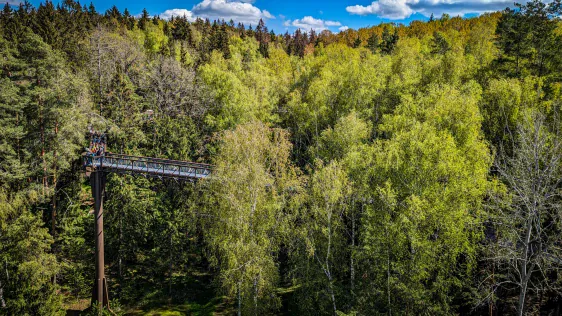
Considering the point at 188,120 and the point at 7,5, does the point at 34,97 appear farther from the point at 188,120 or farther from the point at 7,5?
the point at 7,5

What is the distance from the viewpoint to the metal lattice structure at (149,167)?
23.7 m

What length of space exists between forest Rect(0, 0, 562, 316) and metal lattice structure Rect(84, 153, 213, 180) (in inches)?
57.4

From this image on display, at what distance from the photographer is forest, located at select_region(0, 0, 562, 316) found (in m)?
16.5

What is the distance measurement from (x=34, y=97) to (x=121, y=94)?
666 centimetres

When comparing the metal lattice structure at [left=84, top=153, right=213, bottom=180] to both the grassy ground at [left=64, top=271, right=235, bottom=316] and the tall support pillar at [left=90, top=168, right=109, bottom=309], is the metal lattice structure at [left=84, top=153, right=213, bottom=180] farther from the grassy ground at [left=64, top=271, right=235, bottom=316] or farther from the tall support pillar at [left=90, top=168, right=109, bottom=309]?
the grassy ground at [left=64, top=271, right=235, bottom=316]

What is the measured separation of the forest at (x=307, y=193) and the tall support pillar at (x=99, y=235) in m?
1.15

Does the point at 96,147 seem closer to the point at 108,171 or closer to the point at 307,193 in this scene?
the point at 108,171

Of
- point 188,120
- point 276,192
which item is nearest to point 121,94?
point 188,120

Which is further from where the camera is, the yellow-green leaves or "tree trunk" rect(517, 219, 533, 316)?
the yellow-green leaves

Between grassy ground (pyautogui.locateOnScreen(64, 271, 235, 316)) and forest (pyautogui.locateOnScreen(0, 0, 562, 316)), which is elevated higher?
forest (pyautogui.locateOnScreen(0, 0, 562, 316))

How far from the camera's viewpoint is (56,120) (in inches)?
990

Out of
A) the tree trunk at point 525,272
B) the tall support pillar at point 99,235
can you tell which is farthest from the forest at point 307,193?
the tall support pillar at point 99,235

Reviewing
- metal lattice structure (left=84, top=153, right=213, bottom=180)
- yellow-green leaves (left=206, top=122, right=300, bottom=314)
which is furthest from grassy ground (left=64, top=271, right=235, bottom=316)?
metal lattice structure (left=84, top=153, right=213, bottom=180)

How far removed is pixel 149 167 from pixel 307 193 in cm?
1139
